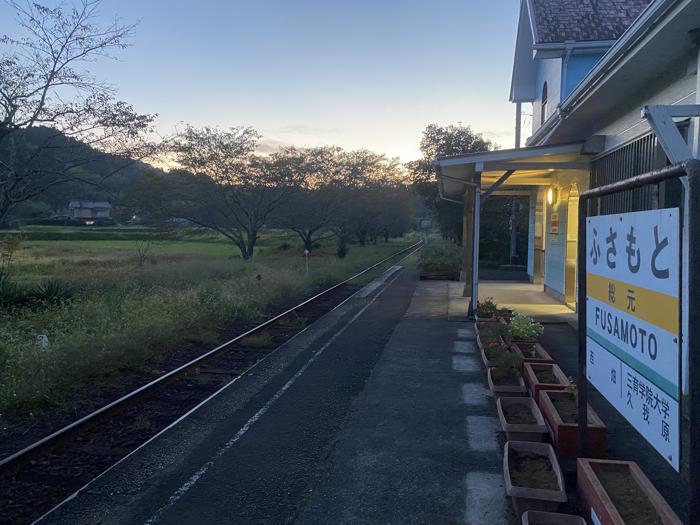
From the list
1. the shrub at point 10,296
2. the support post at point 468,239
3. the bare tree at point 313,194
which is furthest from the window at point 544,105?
the bare tree at point 313,194

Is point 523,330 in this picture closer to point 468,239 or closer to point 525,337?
point 525,337

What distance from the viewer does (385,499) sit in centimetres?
404

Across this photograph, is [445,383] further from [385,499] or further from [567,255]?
[567,255]

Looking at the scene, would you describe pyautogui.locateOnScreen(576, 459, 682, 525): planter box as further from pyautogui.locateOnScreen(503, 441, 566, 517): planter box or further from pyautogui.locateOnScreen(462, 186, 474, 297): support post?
pyautogui.locateOnScreen(462, 186, 474, 297): support post

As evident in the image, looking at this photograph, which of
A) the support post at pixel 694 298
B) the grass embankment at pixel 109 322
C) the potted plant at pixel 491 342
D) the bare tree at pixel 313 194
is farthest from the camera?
the bare tree at pixel 313 194

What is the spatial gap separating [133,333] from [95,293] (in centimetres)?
556

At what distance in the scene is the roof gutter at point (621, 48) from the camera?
4547 millimetres

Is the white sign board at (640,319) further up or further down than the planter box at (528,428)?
further up

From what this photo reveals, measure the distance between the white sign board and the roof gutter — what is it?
8.38 ft

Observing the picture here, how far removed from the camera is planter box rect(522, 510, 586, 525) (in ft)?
10.5

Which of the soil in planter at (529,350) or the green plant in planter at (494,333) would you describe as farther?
the green plant in planter at (494,333)

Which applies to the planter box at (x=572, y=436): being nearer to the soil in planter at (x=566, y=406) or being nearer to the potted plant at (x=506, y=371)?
the soil in planter at (x=566, y=406)

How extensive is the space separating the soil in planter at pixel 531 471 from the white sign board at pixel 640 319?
100 cm

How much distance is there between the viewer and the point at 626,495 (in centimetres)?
327
